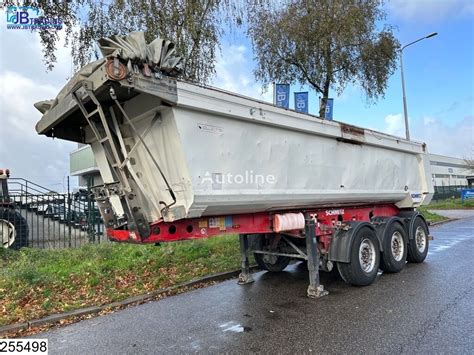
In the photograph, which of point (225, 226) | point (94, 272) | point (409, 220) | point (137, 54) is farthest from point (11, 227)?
point (409, 220)

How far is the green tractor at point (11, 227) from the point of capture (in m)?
10.6

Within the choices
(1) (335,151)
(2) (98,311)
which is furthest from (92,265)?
(1) (335,151)

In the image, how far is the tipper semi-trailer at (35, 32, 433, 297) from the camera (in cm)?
433

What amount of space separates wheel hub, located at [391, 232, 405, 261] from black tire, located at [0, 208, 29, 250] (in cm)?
942

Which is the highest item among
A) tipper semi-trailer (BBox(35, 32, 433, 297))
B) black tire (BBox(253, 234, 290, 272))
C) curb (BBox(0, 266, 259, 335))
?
tipper semi-trailer (BBox(35, 32, 433, 297))

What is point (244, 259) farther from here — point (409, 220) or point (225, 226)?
point (409, 220)

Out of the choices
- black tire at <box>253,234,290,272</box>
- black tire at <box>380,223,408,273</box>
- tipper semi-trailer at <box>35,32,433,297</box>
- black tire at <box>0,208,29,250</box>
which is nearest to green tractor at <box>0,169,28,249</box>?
black tire at <box>0,208,29,250</box>

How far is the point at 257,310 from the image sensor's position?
559cm

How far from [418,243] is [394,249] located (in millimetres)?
1249

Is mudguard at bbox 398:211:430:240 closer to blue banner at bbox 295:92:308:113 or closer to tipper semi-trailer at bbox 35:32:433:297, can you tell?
tipper semi-trailer at bbox 35:32:433:297

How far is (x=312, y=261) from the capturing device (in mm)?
6211

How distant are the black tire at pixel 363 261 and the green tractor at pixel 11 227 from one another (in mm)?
8769

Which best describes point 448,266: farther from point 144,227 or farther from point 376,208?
point 144,227

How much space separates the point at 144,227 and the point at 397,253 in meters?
5.48
